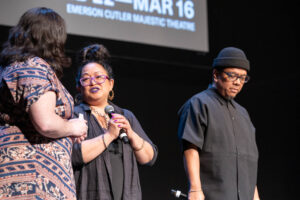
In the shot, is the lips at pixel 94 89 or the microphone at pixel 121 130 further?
the lips at pixel 94 89

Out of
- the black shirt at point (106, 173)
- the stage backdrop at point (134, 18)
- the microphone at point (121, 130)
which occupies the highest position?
the stage backdrop at point (134, 18)

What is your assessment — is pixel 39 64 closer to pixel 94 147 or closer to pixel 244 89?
pixel 94 147

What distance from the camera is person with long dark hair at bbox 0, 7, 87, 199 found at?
183cm

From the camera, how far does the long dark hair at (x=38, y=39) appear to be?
1957 mm

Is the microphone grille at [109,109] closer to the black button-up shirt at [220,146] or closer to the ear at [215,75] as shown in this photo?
the black button-up shirt at [220,146]

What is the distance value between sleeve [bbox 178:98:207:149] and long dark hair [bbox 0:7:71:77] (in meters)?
1.06

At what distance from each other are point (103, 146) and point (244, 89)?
378 centimetres

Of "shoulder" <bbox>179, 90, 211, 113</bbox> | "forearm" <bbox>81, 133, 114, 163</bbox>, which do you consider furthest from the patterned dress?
"shoulder" <bbox>179, 90, 211, 113</bbox>

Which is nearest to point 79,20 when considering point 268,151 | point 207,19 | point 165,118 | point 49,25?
point 207,19

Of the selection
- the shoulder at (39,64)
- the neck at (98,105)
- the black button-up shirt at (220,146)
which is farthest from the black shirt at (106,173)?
the shoulder at (39,64)

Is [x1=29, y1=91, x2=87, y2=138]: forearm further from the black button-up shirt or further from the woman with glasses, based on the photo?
the black button-up shirt

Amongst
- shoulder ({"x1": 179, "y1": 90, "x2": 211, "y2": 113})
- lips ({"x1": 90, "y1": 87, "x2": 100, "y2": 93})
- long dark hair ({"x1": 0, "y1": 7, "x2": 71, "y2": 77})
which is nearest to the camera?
long dark hair ({"x1": 0, "y1": 7, "x2": 71, "y2": 77})

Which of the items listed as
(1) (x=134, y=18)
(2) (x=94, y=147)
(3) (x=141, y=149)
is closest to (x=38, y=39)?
(2) (x=94, y=147)

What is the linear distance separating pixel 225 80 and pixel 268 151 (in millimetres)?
3117
